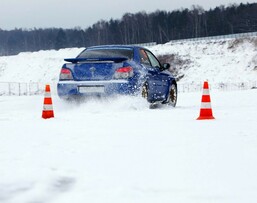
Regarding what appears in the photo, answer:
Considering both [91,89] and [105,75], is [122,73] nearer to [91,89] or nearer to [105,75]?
[105,75]

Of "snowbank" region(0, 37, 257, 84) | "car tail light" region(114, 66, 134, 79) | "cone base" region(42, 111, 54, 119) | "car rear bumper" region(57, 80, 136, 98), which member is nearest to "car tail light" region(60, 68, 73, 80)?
"car rear bumper" region(57, 80, 136, 98)

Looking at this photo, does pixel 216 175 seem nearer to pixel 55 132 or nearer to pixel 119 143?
pixel 119 143

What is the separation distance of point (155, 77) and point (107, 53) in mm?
1200

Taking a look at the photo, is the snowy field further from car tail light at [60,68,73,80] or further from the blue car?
car tail light at [60,68,73,80]

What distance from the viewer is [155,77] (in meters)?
9.46

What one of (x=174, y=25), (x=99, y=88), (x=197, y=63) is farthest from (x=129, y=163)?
(x=174, y=25)

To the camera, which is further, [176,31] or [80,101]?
[176,31]

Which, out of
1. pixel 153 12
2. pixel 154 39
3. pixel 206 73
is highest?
pixel 153 12

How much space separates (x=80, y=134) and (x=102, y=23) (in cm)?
12787

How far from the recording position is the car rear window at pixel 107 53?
891 cm

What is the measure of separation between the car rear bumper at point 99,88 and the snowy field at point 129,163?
7.66ft

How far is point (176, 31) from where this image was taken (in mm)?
101312

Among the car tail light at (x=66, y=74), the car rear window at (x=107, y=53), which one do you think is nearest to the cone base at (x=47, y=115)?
the car tail light at (x=66, y=74)

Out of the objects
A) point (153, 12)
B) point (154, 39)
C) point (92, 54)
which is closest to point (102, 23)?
point (153, 12)
